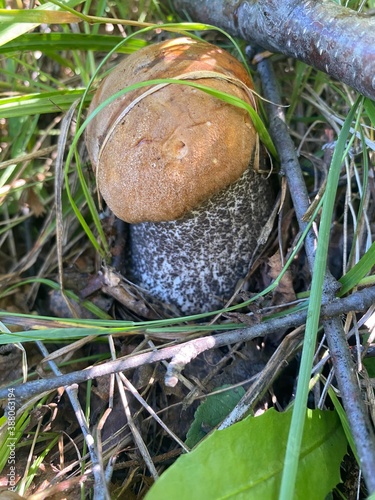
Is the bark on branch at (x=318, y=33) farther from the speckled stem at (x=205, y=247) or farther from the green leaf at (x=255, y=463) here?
the green leaf at (x=255, y=463)

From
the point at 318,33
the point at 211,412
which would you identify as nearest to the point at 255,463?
the point at 211,412

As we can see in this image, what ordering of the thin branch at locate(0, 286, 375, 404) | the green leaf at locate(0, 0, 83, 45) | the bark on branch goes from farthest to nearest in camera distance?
the green leaf at locate(0, 0, 83, 45)
the thin branch at locate(0, 286, 375, 404)
the bark on branch

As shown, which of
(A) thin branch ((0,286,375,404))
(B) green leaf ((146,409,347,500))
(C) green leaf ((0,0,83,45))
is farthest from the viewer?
(C) green leaf ((0,0,83,45))

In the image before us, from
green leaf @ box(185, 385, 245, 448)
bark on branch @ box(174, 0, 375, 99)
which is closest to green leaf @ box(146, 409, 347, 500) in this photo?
green leaf @ box(185, 385, 245, 448)

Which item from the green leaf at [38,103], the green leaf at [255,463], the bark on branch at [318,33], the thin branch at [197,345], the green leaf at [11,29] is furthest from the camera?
the green leaf at [38,103]

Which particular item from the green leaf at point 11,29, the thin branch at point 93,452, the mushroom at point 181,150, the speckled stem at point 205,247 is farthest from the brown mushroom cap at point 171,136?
the thin branch at point 93,452

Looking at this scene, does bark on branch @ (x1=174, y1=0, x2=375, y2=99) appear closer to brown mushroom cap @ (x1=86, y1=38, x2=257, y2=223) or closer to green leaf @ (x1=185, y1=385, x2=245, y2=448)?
brown mushroom cap @ (x1=86, y1=38, x2=257, y2=223)

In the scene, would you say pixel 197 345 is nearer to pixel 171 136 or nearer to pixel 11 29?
pixel 171 136
